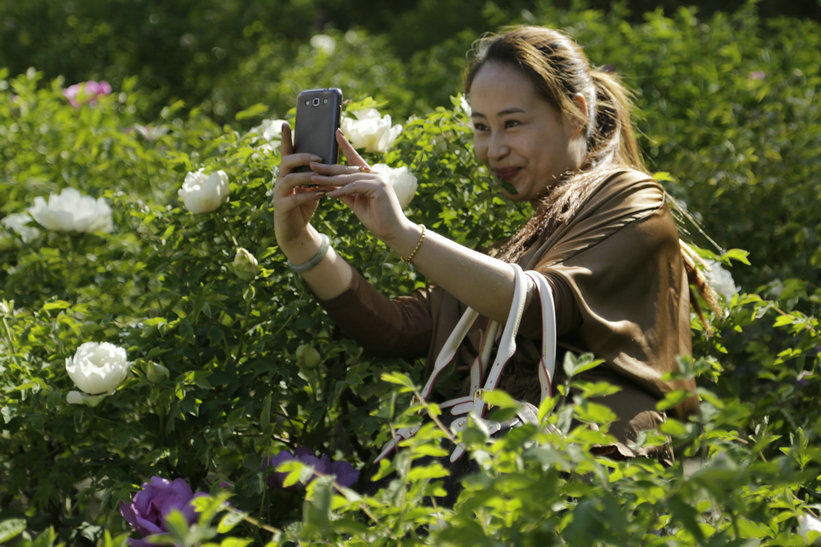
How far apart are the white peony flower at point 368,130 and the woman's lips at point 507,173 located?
29 centimetres

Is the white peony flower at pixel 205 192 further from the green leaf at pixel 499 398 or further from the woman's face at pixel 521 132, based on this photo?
the green leaf at pixel 499 398

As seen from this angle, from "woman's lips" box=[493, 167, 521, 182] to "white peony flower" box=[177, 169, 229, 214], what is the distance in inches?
26.6

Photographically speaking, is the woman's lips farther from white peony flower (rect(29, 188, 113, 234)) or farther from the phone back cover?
white peony flower (rect(29, 188, 113, 234))

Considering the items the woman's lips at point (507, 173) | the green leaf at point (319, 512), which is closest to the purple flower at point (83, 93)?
the woman's lips at point (507, 173)

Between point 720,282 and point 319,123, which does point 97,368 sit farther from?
point 720,282

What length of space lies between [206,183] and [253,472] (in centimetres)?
72

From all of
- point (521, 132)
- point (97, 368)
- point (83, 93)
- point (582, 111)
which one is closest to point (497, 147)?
point (521, 132)

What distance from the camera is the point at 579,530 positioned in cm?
100

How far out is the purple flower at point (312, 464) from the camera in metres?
1.81

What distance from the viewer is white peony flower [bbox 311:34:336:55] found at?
6391 mm

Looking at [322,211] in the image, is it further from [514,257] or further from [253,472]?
[253,472]

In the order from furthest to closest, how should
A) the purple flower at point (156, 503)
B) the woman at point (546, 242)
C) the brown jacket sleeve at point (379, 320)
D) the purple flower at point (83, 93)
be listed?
the purple flower at point (83, 93)
the brown jacket sleeve at point (379, 320)
the woman at point (546, 242)
the purple flower at point (156, 503)

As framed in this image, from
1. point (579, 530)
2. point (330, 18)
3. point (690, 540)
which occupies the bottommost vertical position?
point (330, 18)

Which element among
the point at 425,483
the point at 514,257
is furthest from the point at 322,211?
the point at 425,483
